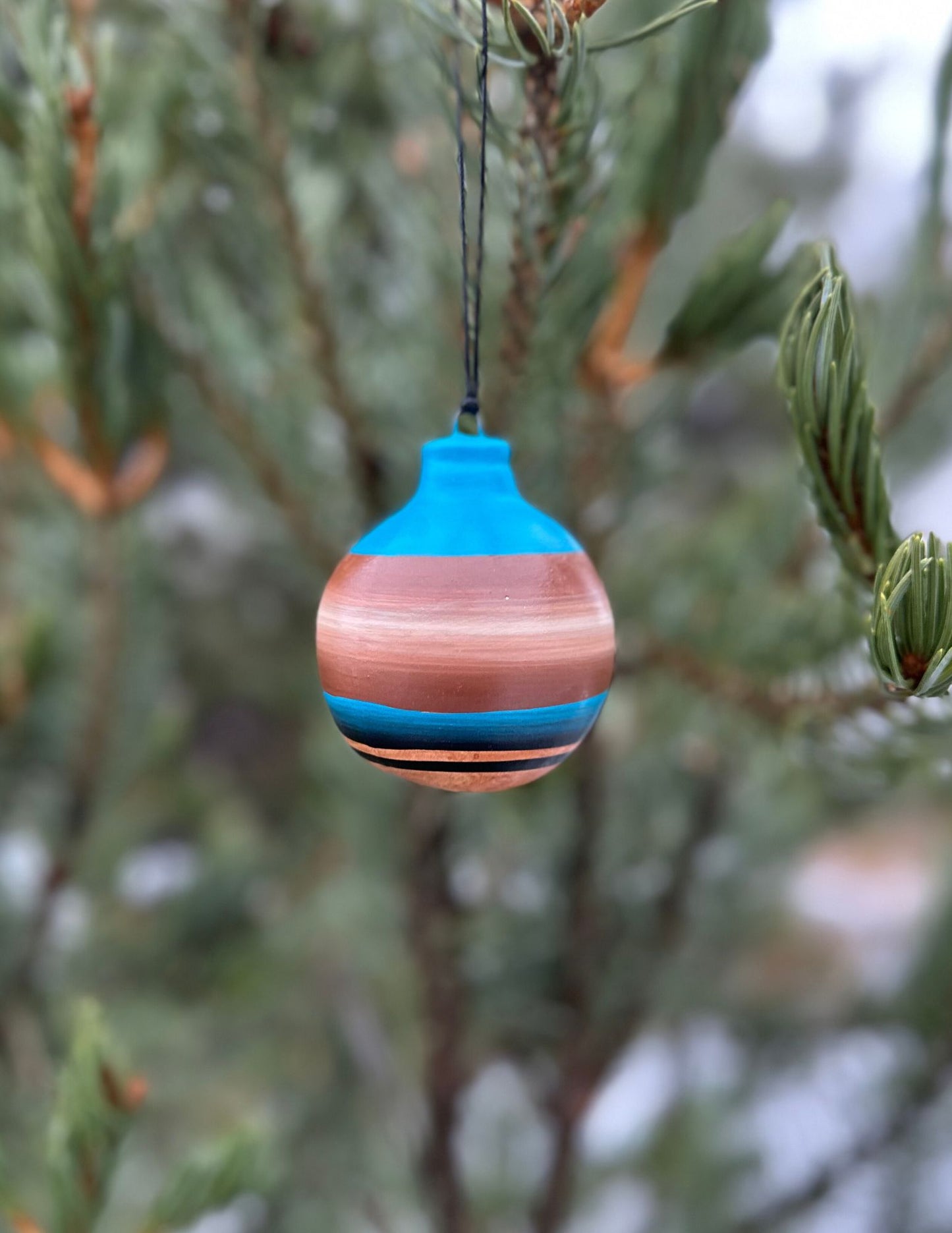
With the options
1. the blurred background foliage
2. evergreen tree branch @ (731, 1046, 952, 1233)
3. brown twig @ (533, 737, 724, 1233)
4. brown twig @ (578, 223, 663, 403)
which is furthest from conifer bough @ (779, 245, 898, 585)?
evergreen tree branch @ (731, 1046, 952, 1233)

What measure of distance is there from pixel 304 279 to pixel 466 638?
0.60ft

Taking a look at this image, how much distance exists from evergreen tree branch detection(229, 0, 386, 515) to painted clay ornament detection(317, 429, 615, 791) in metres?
0.13

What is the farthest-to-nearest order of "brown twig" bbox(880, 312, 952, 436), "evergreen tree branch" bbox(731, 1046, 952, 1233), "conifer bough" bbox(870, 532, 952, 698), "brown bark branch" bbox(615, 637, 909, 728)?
1. "evergreen tree branch" bbox(731, 1046, 952, 1233)
2. "brown twig" bbox(880, 312, 952, 436)
3. "brown bark branch" bbox(615, 637, 909, 728)
4. "conifer bough" bbox(870, 532, 952, 698)

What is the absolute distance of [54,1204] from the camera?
1.03 feet

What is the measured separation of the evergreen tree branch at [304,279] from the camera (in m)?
0.33

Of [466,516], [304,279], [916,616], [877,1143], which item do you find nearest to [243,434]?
[304,279]

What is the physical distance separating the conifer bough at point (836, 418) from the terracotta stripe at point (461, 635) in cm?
7

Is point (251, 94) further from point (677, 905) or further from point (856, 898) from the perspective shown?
point (856, 898)

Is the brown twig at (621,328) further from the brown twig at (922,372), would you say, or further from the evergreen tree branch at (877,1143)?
the evergreen tree branch at (877,1143)

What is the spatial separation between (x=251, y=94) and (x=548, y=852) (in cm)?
40

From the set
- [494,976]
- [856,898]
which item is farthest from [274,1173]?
[856,898]

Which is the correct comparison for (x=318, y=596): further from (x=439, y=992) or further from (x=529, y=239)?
(x=529, y=239)

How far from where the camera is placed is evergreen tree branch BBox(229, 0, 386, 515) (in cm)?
33

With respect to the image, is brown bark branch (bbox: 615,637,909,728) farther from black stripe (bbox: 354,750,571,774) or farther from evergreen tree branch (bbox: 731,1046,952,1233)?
evergreen tree branch (bbox: 731,1046,952,1233)
